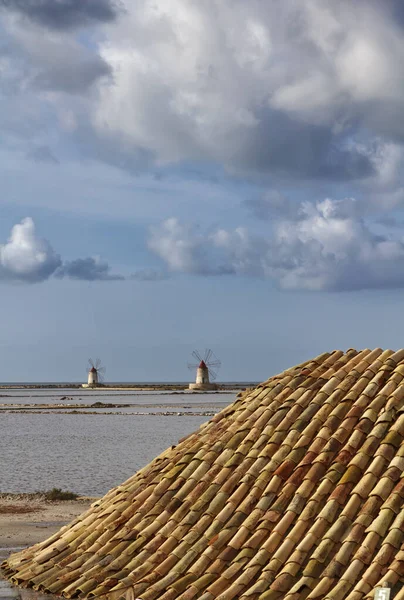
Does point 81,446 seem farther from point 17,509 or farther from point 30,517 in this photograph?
point 30,517

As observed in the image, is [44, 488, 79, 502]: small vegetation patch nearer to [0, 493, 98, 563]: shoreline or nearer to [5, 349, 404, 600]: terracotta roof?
[0, 493, 98, 563]: shoreline

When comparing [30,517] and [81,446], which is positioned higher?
[81,446]

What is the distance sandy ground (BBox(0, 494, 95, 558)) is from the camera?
44.2 feet

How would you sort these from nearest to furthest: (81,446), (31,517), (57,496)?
(31,517) → (57,496) → (81,446)

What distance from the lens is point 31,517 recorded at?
632 inches

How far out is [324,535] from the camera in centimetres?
815

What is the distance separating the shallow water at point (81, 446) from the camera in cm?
2511

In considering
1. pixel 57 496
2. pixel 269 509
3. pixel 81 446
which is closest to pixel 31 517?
pixel 57 496

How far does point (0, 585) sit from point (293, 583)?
3361 millimetres

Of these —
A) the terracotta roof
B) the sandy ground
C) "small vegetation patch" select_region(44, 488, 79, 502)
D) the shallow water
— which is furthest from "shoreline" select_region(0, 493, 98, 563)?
the shallow water

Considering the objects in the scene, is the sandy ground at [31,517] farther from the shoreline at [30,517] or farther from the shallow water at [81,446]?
the shallow water at [81,446]

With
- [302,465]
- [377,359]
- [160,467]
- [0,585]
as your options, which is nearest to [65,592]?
[0,585]

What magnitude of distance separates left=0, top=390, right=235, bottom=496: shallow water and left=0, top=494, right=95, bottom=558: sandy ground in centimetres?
300

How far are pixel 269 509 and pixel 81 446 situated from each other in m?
30.0
